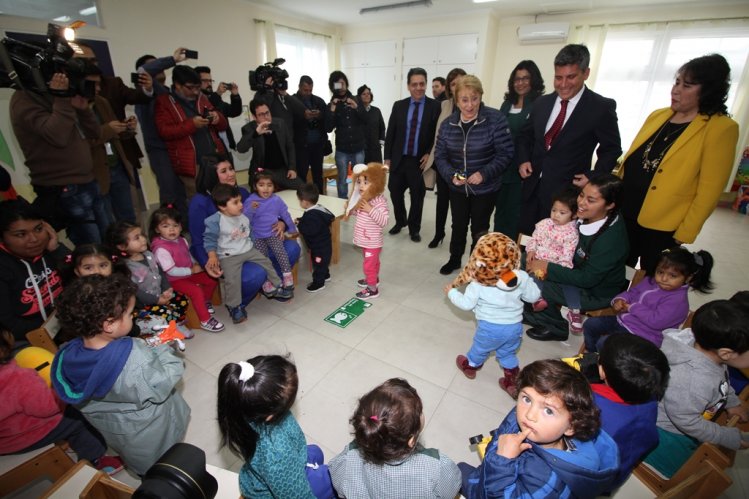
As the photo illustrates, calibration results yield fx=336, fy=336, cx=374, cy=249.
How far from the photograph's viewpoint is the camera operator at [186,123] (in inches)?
122

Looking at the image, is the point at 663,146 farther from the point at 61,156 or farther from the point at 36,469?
the point at 61,156

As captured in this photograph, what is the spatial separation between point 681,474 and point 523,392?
2.13 feet

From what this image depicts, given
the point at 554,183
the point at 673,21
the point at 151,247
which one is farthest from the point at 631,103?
the point at 151,247

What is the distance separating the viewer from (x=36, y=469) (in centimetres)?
116

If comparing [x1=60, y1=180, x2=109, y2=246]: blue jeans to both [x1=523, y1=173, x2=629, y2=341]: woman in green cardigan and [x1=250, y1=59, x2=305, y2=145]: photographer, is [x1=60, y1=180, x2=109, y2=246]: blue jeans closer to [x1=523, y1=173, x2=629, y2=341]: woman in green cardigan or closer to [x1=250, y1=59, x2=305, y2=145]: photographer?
[x1=250, y1=59, x2=305, y2=145]: photographer

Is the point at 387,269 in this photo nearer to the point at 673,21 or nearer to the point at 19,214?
the point at 19,214

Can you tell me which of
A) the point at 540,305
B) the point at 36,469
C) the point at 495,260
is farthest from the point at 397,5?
the point at 36,469

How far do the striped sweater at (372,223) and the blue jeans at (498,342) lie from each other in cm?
109

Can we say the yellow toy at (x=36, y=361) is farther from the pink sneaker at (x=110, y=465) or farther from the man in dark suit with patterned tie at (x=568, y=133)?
the man in dark suit with patterned tie at (x=568, y=133)

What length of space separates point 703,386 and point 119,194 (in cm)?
419

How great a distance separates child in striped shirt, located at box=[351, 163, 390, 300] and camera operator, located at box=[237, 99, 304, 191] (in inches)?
41.2

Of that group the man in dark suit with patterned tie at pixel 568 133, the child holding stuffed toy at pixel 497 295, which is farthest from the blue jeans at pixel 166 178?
the man in dark suit with patterned tie at pixel 568 133

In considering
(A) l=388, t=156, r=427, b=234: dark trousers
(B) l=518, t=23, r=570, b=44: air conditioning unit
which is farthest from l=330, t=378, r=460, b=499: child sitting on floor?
(B) l=518, t=23, r=570, b=44: air conditioning unit

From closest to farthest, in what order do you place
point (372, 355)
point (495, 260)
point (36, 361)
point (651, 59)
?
point (36, 361)
point (495, 260)
point (372, 355)
point (651, 59)
